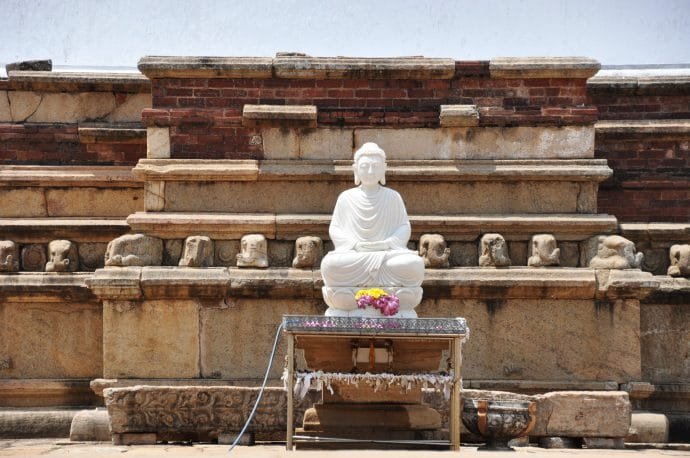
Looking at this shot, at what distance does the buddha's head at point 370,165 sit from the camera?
1370 centimetres

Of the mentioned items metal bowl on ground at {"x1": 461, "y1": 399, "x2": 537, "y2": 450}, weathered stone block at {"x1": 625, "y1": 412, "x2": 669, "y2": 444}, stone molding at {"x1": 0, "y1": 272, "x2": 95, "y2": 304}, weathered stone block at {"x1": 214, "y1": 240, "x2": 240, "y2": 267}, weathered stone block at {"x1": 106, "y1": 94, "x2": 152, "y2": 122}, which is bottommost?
weathered stone block at {"x1": 625, "y1": 412, "x2": 669, "y2": 444}

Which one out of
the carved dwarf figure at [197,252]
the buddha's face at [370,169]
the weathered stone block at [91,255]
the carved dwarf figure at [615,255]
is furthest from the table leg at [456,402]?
the weathered stone block at [91,255]

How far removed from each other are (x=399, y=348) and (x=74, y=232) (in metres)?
4.52

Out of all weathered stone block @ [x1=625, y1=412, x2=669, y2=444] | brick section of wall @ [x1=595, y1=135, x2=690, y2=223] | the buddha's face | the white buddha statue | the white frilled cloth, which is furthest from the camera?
brick section of wall @ [x1=595, y1=135, x2=690, y2=223]

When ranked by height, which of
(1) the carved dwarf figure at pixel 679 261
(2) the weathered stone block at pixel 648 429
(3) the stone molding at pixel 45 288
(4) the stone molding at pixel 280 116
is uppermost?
(4) the stone molding at pixel 280 116

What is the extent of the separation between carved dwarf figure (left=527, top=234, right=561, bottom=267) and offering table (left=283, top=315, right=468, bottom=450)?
204cm

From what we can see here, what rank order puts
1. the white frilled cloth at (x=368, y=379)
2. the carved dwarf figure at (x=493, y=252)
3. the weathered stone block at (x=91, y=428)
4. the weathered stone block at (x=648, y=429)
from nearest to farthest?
the white frilled cloth at (x=368, y=379), the weathered stone block at (x=91, y=428), the weathered stone block at (x=648, y=429), the carved dwarf figure at (x=493, y=252)

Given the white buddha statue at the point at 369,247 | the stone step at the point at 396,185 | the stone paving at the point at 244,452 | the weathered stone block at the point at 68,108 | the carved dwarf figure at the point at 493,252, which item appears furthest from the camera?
the weathered stone block at the point at 68,108

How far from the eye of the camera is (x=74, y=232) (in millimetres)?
15500

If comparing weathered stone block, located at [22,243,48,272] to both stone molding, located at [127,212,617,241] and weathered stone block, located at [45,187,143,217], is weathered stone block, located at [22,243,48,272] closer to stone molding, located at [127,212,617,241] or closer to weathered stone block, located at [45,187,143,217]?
weathered stone block, located at [45,187,143,217]

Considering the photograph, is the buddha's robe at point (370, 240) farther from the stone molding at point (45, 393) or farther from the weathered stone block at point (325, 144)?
the stone molding at point (45, 393)

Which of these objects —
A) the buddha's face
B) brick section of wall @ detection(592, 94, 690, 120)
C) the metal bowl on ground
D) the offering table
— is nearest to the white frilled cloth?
the offering table

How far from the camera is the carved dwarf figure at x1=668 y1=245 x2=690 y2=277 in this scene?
15.1 m

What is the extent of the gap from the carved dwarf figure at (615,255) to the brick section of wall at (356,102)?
4.74 feet
